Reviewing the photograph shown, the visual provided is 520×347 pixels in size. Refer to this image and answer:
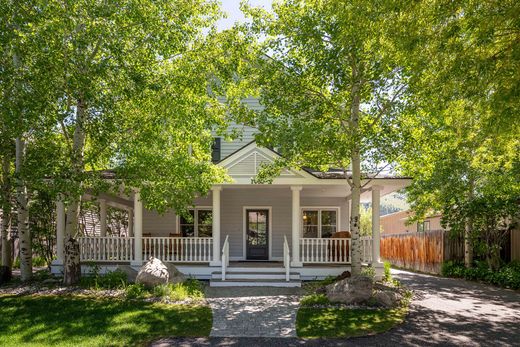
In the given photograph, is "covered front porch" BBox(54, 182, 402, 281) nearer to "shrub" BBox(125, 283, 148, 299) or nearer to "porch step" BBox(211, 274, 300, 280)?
"porch step" BBox(211, 274, 300, 280)

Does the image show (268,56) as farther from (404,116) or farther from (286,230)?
(286,230)

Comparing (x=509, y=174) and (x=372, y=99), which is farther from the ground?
(x=372, y=99)

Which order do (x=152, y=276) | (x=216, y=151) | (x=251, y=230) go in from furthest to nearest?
(x=216, y=151), (x=251, y=230), (x=152, y=276)

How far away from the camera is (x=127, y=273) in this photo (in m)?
12.7

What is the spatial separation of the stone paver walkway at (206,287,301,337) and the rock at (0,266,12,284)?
5784 millimetres

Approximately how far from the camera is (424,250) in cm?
2038

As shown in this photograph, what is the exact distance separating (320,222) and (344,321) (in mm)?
9603

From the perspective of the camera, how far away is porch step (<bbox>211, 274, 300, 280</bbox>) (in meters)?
13.8

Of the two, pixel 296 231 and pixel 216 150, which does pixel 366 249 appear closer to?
pixel 296 231

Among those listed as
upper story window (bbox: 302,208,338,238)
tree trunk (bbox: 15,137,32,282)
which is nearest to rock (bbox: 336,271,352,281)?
upper story window (bbox: 302,208,338,238)

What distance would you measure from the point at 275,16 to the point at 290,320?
7817 millimetres

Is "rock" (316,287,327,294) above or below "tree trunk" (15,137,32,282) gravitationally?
below

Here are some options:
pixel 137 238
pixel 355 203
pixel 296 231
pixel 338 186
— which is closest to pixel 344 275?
pixel 296 231

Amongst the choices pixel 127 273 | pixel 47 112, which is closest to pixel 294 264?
pixel 127 273
